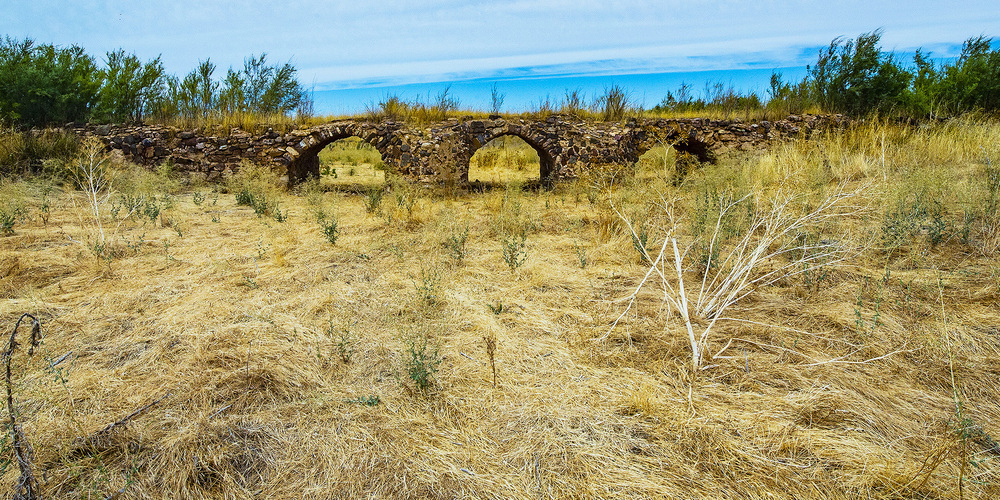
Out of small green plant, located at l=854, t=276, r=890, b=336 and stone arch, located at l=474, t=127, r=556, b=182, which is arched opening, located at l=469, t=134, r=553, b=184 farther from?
small green plant, located at l=854, t=276, r=890, b=336

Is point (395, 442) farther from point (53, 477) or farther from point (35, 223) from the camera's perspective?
point (35, 223)

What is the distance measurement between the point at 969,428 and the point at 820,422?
701 millimetres

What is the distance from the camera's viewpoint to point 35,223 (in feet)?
26.1

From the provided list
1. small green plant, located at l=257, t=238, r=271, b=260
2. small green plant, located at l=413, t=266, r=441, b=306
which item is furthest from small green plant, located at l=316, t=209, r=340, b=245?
small green plant, located at l=413, t=266, r=441, b=306

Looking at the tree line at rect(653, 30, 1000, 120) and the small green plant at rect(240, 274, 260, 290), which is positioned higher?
the tree line at rect(653, 30, 1000, 120)

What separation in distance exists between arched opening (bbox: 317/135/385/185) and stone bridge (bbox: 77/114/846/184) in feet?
3.35

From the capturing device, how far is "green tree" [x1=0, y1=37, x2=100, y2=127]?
37.7 ft

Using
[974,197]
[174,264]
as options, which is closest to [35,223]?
[174,264]

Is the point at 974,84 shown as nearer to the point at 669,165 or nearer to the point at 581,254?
the point at 669,165

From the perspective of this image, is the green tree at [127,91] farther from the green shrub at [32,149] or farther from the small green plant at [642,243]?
the small green plant at [642,243]

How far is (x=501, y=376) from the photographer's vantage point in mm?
3729

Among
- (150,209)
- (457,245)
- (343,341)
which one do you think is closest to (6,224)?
(150,209)

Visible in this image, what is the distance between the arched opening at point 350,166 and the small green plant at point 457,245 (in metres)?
5.33

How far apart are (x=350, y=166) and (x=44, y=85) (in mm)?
7529
